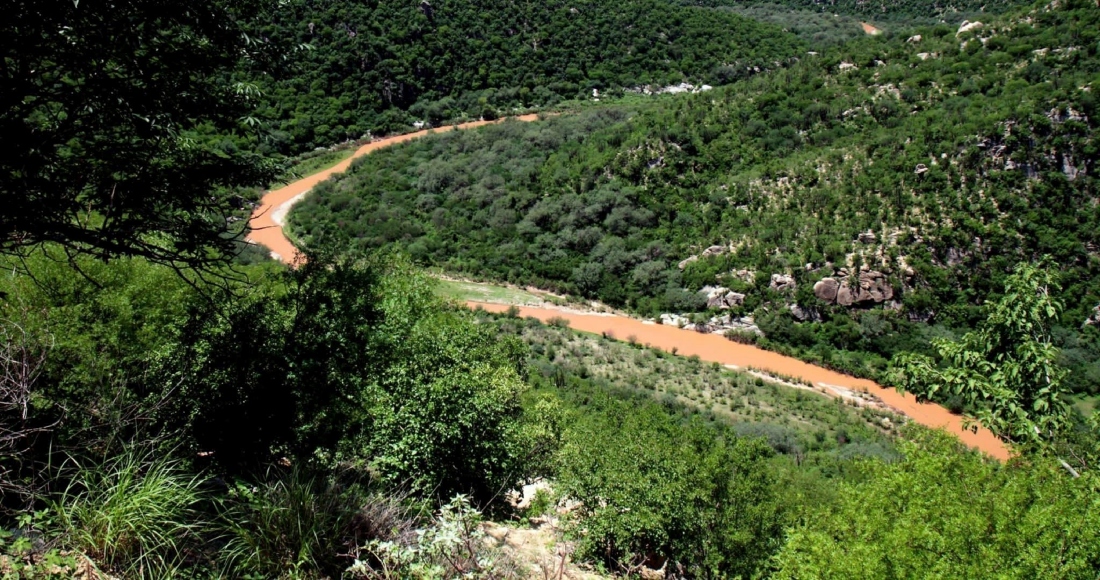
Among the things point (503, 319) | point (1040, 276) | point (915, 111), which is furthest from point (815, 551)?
point (915, 111)

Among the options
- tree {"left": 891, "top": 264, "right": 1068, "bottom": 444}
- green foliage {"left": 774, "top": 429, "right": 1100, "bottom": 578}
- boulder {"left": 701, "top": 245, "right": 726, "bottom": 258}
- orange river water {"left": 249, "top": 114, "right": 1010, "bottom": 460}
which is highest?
tree {"left": 891, "top": 264, "right": 1068, "bottom": 444}

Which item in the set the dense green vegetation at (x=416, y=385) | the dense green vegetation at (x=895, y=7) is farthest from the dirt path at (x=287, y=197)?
the dense green vegetation at (x=895, y=7)

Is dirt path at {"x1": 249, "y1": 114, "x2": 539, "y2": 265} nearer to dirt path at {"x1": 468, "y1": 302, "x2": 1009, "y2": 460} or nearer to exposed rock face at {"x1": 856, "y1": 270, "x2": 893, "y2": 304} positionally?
dirt path at {"x1": 468, "y1": 302, "x2": 1009, "y2": 460}

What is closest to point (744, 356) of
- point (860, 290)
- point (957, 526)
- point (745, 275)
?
point (745, 275)

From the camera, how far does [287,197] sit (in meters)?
55.4

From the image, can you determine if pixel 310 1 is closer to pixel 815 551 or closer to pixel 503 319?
pixel 503 319

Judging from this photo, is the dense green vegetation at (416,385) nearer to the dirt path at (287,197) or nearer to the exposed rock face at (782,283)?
the exposed rock face at (782,283)

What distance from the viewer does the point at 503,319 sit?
3416 cm

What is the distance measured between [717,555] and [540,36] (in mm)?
72187

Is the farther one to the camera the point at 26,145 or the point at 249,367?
the point at 249,367

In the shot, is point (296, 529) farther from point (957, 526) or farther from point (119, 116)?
point (957, 526)

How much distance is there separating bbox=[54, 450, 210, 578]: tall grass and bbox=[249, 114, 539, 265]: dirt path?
133 feet

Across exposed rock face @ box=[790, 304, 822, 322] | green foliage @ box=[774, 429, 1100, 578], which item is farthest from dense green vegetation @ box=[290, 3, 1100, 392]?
green foliage @ box=[774, 429, 1100, 578]

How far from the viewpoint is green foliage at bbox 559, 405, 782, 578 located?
426 inches
